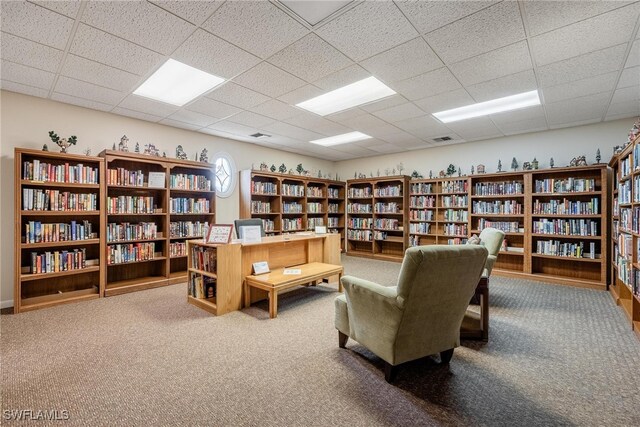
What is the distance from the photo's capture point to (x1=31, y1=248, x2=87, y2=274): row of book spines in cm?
340

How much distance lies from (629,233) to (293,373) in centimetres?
388

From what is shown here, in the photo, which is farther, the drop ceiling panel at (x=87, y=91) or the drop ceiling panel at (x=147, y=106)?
the drop ceiling panel at (x=147, y=106)

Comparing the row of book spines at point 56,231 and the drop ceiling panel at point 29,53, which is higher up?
the drop ceiling panel at point 29,53

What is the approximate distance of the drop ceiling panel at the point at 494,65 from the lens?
8.50 ft

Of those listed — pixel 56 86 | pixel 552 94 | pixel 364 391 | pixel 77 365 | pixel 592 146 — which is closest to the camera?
pixel 364 391

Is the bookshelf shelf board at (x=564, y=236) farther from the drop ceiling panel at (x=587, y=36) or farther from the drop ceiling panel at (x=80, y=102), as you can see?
the drop ceiling panel at (x=80, y=102)

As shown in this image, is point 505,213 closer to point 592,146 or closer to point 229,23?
point 592,146

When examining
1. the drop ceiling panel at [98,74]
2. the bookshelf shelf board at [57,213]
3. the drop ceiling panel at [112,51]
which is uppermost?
the drop ceiling panel at [112,51]

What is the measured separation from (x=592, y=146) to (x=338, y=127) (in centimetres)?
423

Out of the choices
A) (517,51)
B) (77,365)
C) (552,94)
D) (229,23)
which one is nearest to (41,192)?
(77,365)

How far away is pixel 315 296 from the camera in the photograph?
390 centimetres

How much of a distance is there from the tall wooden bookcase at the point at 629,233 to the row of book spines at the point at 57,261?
6219mm

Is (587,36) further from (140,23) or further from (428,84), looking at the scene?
(140,23)

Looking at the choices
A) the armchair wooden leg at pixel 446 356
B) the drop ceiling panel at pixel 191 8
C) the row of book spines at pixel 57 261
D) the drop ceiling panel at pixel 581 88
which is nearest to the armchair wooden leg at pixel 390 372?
the armchair wooden leg at pixel 446 356
